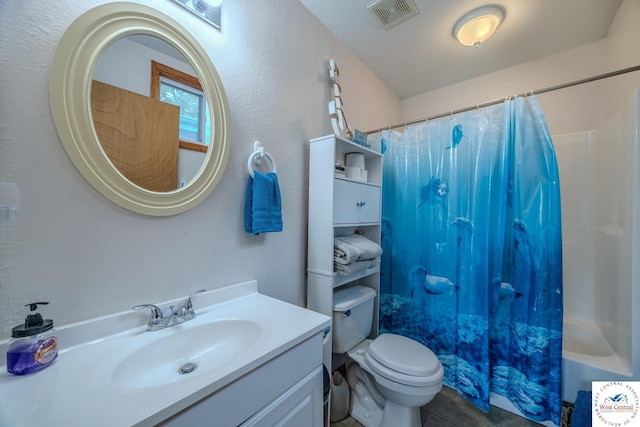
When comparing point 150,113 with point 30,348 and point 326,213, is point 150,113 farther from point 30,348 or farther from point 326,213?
point 326,213

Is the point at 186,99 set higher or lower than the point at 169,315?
higher

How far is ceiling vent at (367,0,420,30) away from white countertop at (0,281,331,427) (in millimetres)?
1762

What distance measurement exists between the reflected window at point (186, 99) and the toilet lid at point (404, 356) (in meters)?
1.34

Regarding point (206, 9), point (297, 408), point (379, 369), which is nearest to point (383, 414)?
point (379, 369)

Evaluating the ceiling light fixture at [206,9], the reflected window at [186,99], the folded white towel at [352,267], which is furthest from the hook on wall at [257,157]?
the folded white towel at [352,267]

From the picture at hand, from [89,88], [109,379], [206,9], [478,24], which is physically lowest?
[109,379]

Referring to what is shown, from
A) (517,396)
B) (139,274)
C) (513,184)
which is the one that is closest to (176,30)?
(139,274)

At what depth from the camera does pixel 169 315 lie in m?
0.82

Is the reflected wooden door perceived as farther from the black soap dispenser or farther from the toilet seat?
the toilet seat

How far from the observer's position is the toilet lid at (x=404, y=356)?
1108 millimetres

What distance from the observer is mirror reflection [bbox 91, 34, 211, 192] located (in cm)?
74

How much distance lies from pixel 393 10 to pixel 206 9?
1105mm

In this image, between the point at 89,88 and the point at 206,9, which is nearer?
the point at 89,88

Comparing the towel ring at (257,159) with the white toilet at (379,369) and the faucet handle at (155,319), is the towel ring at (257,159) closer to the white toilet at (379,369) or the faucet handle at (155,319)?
the faucet handle at (155,319)
